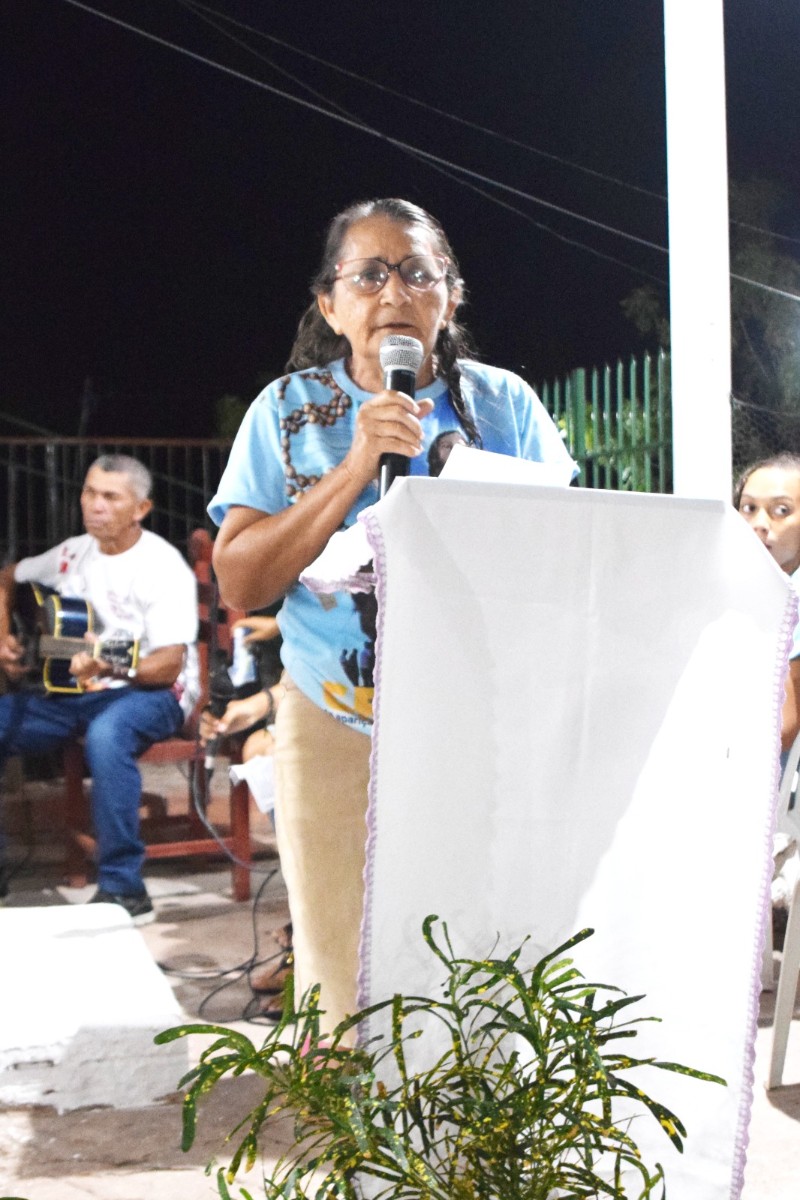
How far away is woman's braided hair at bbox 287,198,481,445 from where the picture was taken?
1973 mm

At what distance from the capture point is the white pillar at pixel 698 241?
108 inches

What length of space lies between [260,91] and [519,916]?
12.6 metres

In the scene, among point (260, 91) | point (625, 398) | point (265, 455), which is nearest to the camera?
point (265, 455)

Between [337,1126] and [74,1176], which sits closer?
[337,1126]

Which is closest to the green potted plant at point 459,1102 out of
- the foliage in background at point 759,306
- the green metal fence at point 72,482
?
the foliage in background at point 759,306

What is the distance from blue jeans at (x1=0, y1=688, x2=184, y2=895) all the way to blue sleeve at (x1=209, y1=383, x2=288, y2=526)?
260cm

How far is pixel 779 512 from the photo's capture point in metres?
3.48

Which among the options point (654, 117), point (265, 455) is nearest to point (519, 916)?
point (265, 455)

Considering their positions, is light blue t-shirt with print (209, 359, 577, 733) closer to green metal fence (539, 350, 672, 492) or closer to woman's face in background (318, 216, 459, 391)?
woman's face in background (318, 216, 459, 391)

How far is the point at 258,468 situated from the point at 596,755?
2.42 feet

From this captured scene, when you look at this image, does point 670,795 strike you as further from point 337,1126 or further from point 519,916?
point 337,1126

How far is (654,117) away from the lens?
9.83 m

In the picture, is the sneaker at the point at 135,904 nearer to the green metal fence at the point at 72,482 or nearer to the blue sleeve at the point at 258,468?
the blue sleeve at the point at 258,468

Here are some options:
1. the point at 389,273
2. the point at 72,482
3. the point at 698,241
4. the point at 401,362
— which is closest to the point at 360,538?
the point at 401,362
